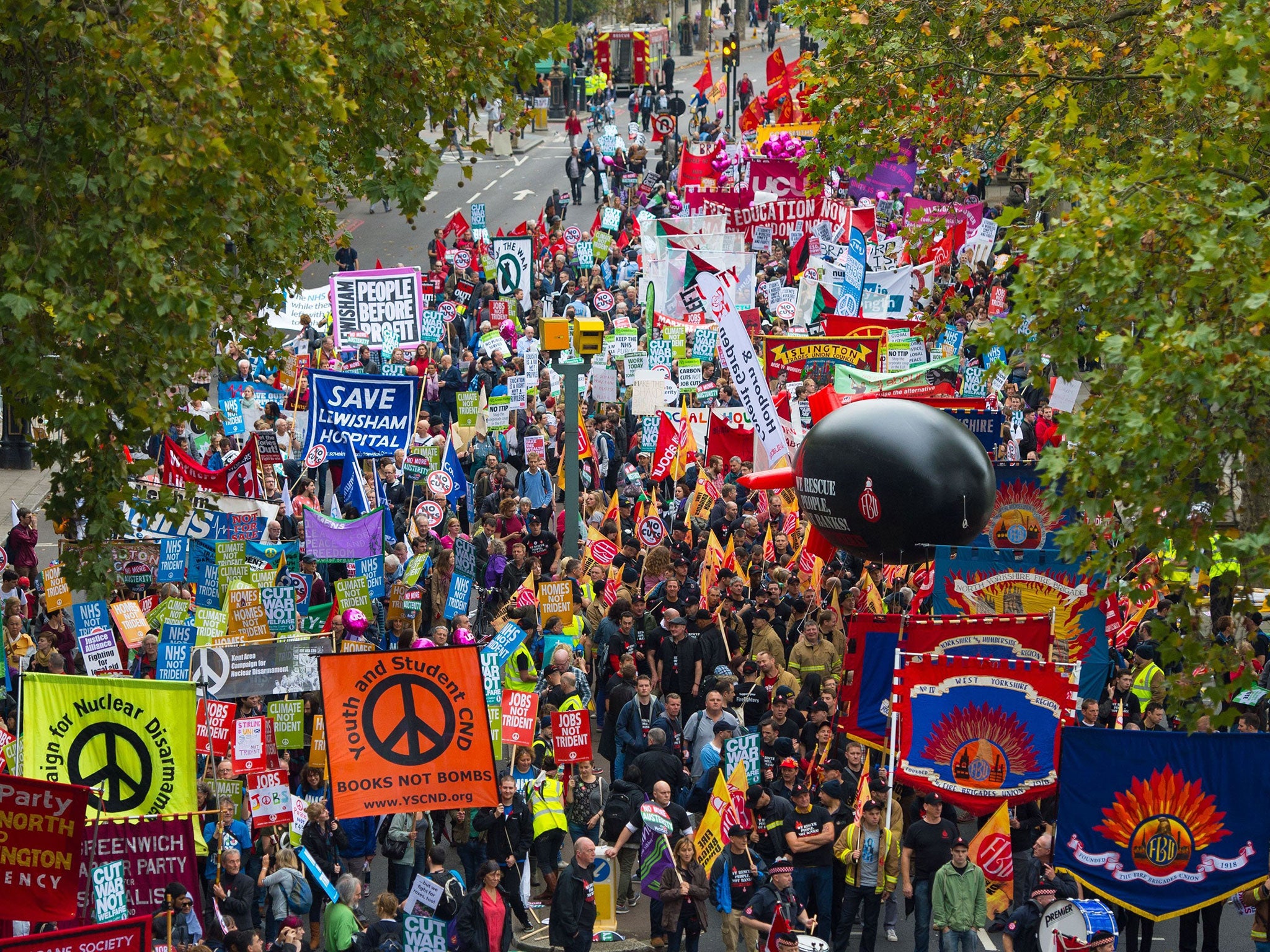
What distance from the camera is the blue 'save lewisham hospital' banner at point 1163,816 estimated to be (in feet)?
35.0

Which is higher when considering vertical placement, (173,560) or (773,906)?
(173,560)

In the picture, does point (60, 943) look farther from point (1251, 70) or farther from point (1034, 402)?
point (1034, 402)

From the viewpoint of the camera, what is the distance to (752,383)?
1666 centimetres

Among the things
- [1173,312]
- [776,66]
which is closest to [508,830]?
[1173,312]

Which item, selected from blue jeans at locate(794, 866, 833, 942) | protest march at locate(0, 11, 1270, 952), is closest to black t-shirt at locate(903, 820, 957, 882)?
protest march at locate(0, 11, 1270, 952)

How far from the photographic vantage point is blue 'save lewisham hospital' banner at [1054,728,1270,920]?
1068 centimetres

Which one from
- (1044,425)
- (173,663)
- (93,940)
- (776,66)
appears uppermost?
(776,66)

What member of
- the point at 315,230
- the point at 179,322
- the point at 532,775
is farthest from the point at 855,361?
the point at 179,322

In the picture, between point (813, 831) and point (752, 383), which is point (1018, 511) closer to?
point (752, 383)

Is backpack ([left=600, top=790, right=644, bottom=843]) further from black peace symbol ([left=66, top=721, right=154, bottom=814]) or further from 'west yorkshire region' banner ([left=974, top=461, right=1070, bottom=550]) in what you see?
'west yorkshire region' banner ([left=974, top=461, right=1070, bottom=550])

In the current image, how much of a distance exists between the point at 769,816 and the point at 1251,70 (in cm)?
592

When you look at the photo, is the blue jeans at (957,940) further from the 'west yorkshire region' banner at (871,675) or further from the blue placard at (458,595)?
the blue placard at (458,595)

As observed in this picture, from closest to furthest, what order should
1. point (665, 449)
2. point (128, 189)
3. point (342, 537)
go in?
point (128, 189) → point (342, 537) → point (665, 449)

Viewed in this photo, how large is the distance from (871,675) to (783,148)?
24131 millimetres
